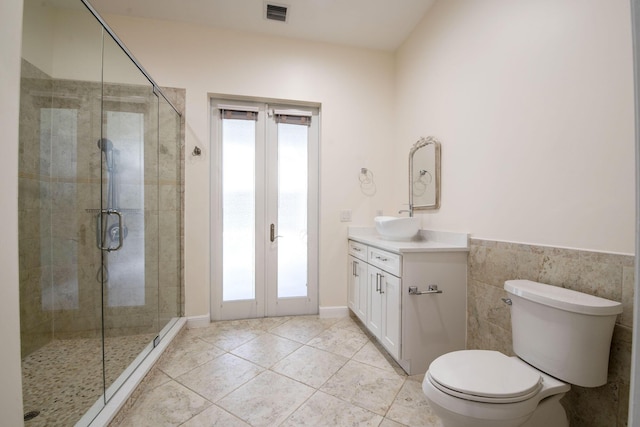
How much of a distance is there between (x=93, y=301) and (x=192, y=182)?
4.00ft

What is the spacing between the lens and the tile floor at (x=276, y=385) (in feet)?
4.56

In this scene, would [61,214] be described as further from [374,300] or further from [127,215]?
[374,300]

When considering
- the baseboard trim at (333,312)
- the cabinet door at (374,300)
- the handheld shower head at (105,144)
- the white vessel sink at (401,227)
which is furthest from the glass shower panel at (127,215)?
the white vessel sink at (401,227)

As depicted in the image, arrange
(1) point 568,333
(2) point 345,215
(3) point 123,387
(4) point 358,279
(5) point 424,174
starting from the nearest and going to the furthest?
(1) point 568,333, (3) point 123,387, (5) point 424,174, (4) point 358,279, (2) point 345,215

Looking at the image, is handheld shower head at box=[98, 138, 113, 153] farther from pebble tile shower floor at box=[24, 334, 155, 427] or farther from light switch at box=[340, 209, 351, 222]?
light switch at box=[340, 209, 351, 222]

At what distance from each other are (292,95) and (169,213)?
1.71 metres

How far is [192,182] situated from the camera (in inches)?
98.7

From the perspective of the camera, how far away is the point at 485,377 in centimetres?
106

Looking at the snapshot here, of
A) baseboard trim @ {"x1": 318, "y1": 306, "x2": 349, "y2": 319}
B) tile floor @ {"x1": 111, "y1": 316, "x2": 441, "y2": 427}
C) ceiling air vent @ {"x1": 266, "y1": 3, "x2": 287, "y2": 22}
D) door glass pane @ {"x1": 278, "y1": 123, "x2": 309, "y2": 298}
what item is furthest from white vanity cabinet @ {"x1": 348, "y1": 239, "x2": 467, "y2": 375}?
ceiling air vent @ {"x1": 266, "y1": 3, "x2": 287, "y2": 22}

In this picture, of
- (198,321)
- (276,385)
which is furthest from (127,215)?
(276,385)

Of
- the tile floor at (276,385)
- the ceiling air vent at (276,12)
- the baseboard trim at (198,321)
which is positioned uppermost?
the ceiling air vent at (276,12)

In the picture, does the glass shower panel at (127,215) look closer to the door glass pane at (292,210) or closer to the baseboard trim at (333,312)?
the door glass pane at (292,210)

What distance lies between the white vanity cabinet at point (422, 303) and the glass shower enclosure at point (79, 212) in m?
1.75

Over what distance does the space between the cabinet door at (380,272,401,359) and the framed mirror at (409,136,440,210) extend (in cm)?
82
